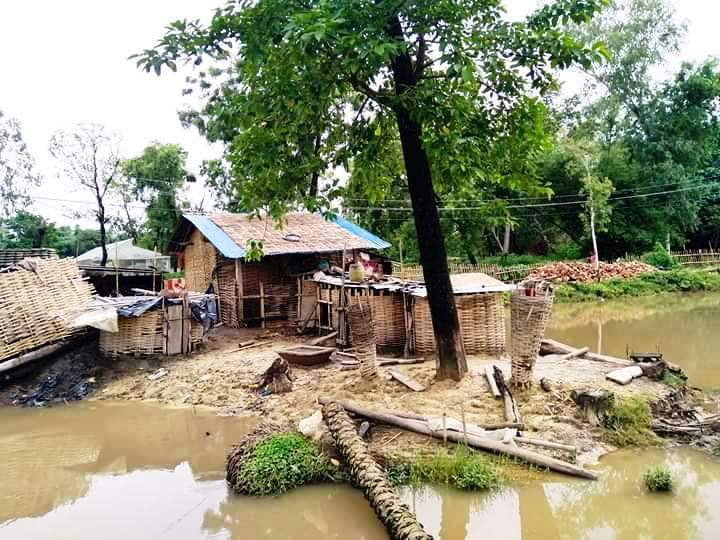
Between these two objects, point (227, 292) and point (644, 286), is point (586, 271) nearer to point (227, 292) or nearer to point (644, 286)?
point (644, 286)

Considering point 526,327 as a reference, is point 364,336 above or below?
below

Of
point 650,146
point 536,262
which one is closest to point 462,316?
point 536,262

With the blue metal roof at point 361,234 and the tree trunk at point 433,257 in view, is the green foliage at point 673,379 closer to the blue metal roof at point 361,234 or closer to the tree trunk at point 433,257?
the tree trunk at point 433,257

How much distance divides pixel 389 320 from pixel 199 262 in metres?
9.07

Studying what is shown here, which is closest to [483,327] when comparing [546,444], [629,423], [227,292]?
[629,423]

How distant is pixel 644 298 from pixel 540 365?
52.6ft

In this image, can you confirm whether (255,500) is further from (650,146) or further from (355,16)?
(650,146)

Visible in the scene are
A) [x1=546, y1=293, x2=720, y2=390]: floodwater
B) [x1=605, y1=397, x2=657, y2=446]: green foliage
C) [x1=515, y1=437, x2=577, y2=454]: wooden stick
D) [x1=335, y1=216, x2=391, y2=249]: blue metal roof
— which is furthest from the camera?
[x1=335, y1=216, x2=391, y2=249]: blue metal roof

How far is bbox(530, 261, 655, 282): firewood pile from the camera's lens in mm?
23547

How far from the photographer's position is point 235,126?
22.7 ft

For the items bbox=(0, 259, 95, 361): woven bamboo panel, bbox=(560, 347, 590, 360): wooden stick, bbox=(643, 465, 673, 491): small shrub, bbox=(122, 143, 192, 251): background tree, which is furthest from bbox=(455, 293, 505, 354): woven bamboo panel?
bbox=(122, 143, 192, 251): background tree

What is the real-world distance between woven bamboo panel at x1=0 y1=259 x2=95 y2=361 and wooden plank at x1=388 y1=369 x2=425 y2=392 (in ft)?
23.2

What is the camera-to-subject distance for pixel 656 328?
1446 cm

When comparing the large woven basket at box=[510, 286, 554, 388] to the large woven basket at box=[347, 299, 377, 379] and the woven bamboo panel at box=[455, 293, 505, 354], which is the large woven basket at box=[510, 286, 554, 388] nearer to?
the large woven basket at box=[347, 299, 377, 379]
